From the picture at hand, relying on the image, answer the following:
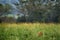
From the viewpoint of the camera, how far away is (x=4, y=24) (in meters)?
1.73

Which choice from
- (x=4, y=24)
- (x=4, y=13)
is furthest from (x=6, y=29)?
(x=4, y=13)

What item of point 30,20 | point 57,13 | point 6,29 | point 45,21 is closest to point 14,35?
point 6,29

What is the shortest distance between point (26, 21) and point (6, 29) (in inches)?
8.7

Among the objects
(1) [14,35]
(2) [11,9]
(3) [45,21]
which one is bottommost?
(1) [14,35]

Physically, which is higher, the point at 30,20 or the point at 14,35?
the point at 30,20

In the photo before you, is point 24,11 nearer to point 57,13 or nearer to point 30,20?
point 30,20

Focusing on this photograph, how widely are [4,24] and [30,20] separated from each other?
0.27m

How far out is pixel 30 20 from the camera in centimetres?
174

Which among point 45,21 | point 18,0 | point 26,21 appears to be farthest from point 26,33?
point 18,0

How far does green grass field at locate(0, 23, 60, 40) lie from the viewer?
1.70m

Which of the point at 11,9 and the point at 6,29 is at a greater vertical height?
the point at 11,9

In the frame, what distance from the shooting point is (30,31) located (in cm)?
171

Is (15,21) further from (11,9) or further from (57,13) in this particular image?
(57,13)

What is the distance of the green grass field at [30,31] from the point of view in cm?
170
